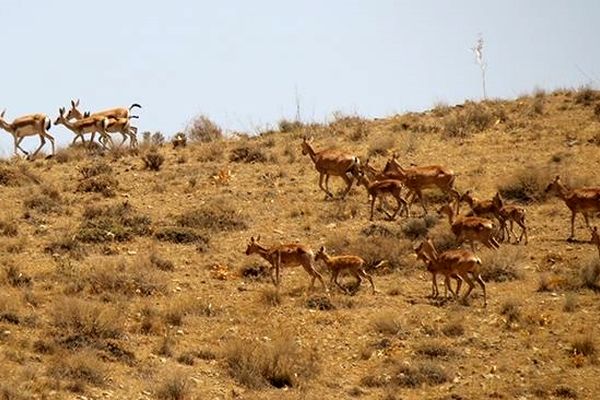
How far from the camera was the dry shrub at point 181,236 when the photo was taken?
22.6 m

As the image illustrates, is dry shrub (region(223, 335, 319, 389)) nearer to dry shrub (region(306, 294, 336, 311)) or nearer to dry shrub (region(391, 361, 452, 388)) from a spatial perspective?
dry shrub (region(391, 361, 452, 388))

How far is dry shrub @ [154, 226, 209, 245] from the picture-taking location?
74.0 ft

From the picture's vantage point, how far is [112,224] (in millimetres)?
23016

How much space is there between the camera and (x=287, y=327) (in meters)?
17.5

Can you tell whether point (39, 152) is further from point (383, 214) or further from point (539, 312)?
point (539, 312)

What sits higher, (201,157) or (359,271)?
(201,157)

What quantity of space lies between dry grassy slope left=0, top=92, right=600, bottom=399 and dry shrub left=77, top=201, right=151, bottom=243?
0.37 meters

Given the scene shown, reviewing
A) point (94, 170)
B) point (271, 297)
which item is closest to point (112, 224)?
point (94, 170)

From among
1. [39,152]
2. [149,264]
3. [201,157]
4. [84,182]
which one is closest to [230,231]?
[149,264]

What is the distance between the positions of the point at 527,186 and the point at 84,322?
13.0 metres

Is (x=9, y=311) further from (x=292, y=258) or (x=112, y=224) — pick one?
(x=112, y=224)

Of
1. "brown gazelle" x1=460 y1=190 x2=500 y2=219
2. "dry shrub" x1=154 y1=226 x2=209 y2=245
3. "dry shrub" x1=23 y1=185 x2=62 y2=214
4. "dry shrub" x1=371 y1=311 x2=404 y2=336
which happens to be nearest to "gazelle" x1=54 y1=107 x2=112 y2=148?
"dry shrub" x1=23 y1=185 x2=62 y2=214

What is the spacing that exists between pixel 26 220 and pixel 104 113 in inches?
438

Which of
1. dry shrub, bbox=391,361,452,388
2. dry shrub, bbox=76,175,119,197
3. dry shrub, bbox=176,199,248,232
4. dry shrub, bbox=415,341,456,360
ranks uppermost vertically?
dry shrub, bbox=76,175,119,197
